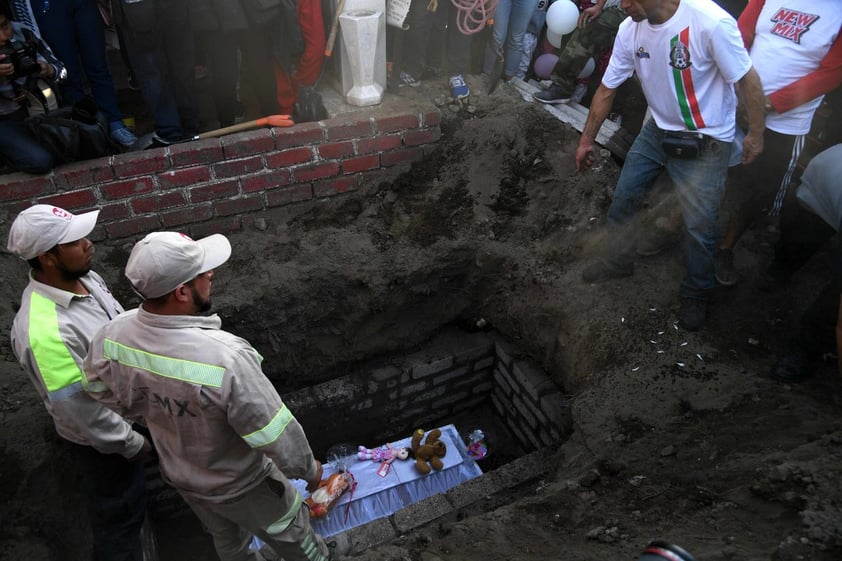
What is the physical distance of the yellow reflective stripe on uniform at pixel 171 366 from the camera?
203 centimetres

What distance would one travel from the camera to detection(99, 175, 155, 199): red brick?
3.76 meters

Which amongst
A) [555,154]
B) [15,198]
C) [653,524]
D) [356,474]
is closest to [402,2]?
[555,154]

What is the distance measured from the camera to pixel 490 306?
4.06m

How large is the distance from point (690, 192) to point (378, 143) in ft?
7.22

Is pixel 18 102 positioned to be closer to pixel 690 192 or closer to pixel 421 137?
pixel 421 137

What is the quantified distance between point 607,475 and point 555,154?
96.9 inches

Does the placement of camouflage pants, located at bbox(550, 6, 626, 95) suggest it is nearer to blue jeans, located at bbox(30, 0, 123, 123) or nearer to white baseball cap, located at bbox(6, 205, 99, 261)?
blue jeans, located at bbox(30, 0, 123, 123)

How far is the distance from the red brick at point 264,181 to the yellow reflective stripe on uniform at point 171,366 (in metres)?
2.15

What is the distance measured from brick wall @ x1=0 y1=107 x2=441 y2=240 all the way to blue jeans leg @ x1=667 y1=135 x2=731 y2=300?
6.34 ft

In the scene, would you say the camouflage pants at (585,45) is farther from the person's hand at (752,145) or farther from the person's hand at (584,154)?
the person's hand at (752,145)

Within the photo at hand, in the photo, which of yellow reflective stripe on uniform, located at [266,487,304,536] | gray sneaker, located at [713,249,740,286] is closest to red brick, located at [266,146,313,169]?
yellow reflective stripe on uniform, located at [266,487,304,536]

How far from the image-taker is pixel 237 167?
157 inches

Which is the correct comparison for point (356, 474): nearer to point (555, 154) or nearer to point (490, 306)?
point (490, 306)

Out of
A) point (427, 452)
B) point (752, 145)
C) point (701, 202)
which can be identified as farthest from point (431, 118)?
point (427, 452)
